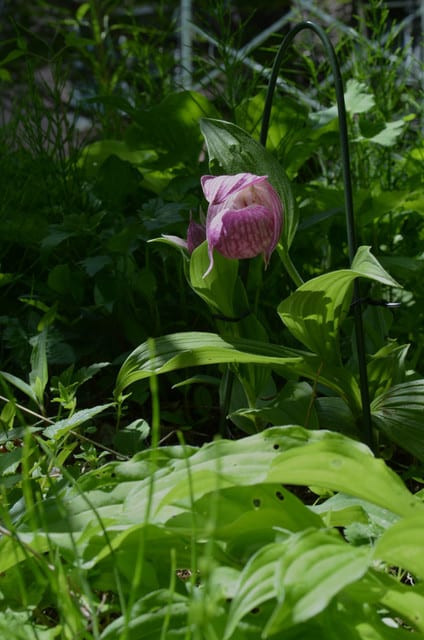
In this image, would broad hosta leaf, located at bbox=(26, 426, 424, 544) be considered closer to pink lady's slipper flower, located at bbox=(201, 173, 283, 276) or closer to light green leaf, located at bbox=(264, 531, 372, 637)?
light green leaf, located at bbox=(264, 531, 372, 637)

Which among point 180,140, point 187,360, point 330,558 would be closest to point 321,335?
point 187,360

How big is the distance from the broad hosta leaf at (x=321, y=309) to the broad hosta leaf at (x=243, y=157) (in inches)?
4.1

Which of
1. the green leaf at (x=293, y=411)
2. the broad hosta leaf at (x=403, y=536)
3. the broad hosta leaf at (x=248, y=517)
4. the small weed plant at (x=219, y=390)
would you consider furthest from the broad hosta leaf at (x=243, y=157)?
the broad hosta leaf at (x=403, y=536)

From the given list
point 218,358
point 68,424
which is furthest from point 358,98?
point 68,424

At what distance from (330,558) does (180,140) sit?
1.38 meters

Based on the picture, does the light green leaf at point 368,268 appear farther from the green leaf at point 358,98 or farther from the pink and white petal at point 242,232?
the green leaf at point 358,98

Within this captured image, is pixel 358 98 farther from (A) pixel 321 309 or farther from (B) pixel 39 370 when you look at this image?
(B) pixel 39 370

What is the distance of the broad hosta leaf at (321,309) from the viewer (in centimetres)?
113

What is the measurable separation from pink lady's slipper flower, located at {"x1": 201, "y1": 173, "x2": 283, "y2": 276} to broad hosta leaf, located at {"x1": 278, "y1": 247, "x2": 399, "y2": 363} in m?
0.09

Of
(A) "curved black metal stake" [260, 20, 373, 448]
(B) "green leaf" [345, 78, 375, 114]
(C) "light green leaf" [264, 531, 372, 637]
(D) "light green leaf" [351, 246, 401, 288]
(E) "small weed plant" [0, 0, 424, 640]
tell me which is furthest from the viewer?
(B) "green leaf" [345, 78, 375, 114]

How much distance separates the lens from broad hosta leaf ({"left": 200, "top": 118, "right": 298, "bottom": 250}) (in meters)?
1.21

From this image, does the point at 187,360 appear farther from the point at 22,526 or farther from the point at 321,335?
the point at 22,526

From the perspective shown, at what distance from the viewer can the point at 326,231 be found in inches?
69.6

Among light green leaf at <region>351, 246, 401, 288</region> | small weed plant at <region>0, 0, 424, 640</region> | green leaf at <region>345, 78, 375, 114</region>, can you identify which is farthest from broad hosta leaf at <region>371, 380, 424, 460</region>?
green leaf at <region>345, 78, 375, 114</region>
